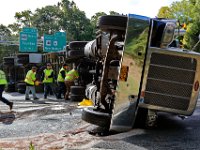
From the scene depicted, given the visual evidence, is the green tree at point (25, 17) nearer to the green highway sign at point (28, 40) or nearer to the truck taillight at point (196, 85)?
the green highway sign at point (28, 40)

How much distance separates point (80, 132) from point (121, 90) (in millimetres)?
1396

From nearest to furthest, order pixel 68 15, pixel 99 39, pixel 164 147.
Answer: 1. pixel 164 147
2. pixel 99 39
3. pixel 68 15

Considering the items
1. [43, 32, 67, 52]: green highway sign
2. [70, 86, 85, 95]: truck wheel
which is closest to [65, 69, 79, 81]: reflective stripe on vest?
[70, 86, 85, 95]: truck wheel

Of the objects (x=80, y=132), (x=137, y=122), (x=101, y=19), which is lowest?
(x=80, y=132)

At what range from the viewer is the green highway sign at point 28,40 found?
1052 inches

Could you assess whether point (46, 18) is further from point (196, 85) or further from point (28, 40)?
point (196, 85)

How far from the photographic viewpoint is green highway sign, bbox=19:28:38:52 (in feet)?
87.7

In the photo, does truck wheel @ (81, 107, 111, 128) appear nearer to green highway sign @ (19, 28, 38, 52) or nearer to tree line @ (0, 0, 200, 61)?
green highway sign @ (19, 28, 38, 52)

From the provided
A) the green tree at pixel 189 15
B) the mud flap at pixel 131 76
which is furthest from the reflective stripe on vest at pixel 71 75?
the green tree at pixel 189 15

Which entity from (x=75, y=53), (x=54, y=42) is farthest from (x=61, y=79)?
(x=54, y=42)

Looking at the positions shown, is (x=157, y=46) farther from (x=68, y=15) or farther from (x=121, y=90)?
(x=68, y=15)

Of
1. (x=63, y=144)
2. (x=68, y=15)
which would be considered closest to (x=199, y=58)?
(x=63, y=144)

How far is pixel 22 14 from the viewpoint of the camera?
2162 inches

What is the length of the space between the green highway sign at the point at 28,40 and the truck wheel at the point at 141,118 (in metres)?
22.5
